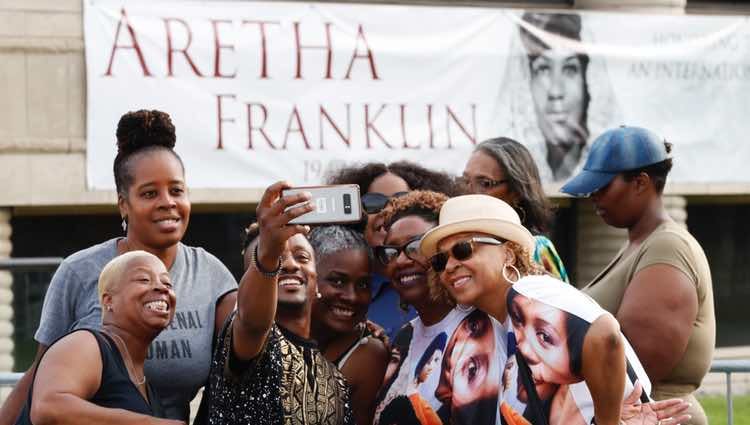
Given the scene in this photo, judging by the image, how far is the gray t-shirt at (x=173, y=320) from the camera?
14.1 ft

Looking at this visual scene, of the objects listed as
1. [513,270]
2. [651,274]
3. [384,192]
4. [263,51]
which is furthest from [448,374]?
[263,51]

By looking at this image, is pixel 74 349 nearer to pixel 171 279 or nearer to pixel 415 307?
pixel 171 279

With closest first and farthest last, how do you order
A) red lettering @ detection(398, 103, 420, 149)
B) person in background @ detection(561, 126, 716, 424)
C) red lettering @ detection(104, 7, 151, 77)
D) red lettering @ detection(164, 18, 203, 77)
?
person in background @ detection(561, 126, 716, 424), red lettering @ detection(104, 7, 151, 77), red lettering @ detection(164, 18, 203, 77), red lettering @ detection(398, 103, 420, 149)

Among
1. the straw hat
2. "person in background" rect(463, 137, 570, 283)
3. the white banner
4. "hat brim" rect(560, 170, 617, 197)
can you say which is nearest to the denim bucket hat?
"hat brim" rect(560, 170, 617, 197)

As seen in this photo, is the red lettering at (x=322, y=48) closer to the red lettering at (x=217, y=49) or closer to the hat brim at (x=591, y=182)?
the red lettering at (x=217, y=49)

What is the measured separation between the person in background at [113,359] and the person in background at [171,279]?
0.11 m

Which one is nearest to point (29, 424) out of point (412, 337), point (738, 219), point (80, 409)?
point (80, 409)

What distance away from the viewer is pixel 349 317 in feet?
14.8

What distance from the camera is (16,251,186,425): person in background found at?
3.94 metres

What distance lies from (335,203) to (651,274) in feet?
5.11

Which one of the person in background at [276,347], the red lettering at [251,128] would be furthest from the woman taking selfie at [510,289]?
the red lettering at [251,128]

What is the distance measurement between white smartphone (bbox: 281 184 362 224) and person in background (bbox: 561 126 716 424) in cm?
144

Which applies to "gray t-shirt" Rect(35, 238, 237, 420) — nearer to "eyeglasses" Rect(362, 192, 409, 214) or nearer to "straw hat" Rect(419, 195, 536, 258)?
"straw hat" Rect(419, 195, 536, 258)

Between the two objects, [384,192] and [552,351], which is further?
[384,192]
